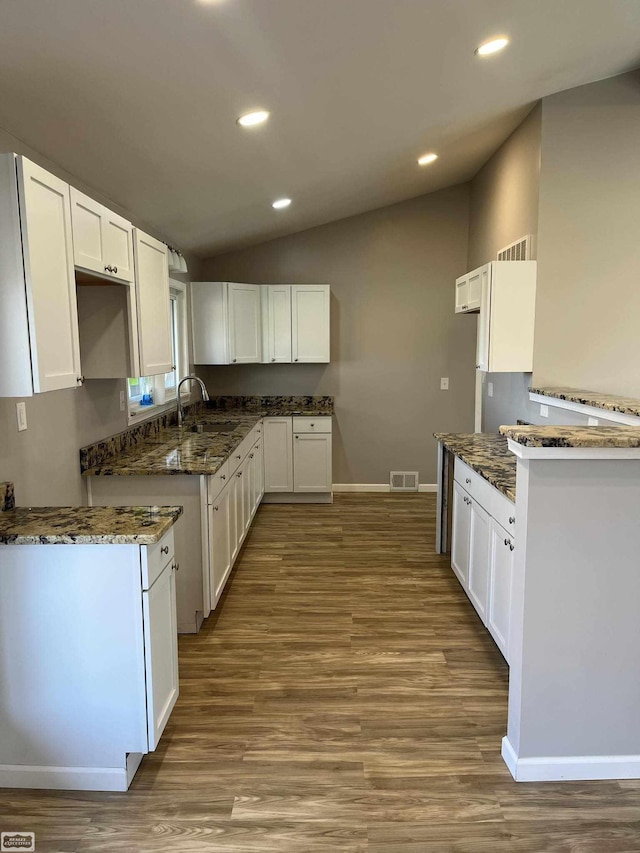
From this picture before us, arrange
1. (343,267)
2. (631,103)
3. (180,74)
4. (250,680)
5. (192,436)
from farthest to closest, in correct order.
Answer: (343,267)
(192,436)
(631,103)
(250,680)
(180,74)

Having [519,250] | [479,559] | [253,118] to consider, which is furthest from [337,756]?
[519,250]

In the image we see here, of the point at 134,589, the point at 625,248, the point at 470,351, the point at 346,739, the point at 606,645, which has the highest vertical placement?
the point at 625,248

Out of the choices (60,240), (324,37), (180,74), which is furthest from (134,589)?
(324,37)

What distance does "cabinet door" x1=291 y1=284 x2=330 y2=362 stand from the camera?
563cm

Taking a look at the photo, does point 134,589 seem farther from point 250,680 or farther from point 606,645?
point 606,645

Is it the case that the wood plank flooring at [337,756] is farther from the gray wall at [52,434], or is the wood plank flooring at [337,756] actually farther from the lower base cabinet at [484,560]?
the gray wall at [52,434]

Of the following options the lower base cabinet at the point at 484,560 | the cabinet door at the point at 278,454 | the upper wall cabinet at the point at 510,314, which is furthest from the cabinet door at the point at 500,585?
the cabinet door at the point at 278,454

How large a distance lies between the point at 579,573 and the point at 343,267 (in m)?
4.43

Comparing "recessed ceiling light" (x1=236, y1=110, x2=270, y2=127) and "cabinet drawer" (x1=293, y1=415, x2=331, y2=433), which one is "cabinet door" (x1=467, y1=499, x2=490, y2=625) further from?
"cabinet drawer" (x1=293, y1=415, x2=331, y2=433)

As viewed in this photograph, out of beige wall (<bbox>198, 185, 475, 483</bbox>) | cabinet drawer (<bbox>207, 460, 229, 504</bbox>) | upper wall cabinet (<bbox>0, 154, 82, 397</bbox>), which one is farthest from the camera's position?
beige wall (<bbox>198, 185, 475, 483</bbox>)

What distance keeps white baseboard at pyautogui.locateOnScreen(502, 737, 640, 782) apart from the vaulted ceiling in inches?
106

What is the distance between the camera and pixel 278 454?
18.6 feet

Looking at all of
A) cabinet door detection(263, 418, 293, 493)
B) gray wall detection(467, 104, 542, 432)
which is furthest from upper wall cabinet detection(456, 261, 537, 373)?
cabinet door detection(263, 418, 293, 493)

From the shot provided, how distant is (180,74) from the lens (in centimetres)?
219
